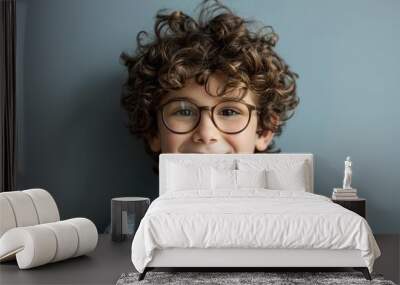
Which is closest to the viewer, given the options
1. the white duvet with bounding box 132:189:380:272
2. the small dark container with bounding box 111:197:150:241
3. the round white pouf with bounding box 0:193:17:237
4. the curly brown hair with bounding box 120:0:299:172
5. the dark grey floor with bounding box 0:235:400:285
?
the white duvet with bounding box 132:189:380:272

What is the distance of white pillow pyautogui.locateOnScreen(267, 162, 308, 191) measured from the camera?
20.8ft

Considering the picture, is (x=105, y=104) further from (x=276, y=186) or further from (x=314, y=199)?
(x=314, y=199)

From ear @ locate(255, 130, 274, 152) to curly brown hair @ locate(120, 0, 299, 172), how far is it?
43 millimetres

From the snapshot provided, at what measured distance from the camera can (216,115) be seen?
686cm

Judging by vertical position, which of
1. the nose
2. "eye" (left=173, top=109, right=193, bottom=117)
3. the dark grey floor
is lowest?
the dark grey floor

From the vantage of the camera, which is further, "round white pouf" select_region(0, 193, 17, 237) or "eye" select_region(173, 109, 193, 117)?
"eye" select_region(173, 109, 193, 117)

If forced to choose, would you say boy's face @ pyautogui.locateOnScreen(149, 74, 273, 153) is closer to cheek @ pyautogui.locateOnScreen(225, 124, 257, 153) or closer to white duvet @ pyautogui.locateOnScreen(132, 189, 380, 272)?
cheek @ pyautogui.locateOnScreen(225, 124, 257, 153)

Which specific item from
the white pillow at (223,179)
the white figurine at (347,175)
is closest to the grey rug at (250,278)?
the white pillow at (223,179)

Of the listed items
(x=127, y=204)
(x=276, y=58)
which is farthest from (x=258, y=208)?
(x=276, y=58)

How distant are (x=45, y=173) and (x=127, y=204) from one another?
1.13m

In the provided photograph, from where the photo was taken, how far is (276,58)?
699 cm

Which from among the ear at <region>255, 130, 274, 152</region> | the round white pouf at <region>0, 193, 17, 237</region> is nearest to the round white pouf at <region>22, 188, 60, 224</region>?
the round white pouf at <region>0, 193, 17, 237</region>

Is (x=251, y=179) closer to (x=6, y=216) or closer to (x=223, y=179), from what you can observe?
(x=223, y=179)

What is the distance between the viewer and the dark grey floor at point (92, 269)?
4.82 m
